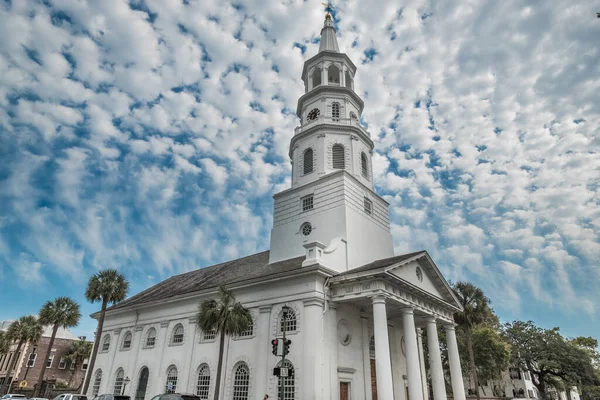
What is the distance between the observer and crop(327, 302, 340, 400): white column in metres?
21.1

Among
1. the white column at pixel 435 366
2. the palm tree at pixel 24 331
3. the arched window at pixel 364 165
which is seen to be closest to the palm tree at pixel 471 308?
the white column at pixel 435 366

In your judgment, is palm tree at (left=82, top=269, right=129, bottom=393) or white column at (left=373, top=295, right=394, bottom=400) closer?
white column at (left=373, top=295, right=394, bottom=400)

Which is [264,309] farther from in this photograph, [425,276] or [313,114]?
[313,114]

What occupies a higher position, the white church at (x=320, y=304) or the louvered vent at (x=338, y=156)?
the louvered vent at (x=338, y=156)

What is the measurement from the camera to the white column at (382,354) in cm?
1962

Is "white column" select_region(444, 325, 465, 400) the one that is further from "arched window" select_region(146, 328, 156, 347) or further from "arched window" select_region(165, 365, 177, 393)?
"arched window" select_region(146, 328, 156, 347)

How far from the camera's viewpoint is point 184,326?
29500 mm

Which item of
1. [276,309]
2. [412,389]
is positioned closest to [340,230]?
[276,309]

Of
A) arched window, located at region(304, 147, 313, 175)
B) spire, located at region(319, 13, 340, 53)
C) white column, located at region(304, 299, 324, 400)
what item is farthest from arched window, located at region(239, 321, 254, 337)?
spire, located at region(319, 13, 340, 53)

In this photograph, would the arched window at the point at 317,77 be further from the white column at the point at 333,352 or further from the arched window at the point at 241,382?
the arched window at the point at 241,382

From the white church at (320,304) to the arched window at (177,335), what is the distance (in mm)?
104

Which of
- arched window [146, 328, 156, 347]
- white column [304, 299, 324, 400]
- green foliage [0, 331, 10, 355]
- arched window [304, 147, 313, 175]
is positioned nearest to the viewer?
white column [304, 299, 324, 400]

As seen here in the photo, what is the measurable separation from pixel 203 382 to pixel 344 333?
1034 centimetres

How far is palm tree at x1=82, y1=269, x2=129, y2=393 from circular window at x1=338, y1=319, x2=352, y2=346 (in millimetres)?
21338
